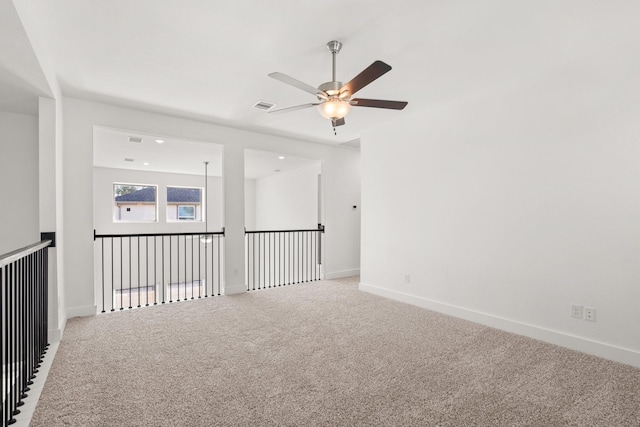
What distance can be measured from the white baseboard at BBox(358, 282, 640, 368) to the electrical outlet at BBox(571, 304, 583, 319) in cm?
19

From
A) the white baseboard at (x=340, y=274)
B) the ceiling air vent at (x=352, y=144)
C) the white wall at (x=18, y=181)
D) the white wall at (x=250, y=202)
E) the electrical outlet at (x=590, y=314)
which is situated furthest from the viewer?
the white wall at (x=250, y=202)

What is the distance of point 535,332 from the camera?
3061mm

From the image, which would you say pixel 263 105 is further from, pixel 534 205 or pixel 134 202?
pixel 134 202

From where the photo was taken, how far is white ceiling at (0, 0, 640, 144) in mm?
2145

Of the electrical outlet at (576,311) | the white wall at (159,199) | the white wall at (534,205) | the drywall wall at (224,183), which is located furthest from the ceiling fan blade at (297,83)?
the white wall at (159,199)

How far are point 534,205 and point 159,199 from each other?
895 cm

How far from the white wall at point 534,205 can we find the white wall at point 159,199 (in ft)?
19.4

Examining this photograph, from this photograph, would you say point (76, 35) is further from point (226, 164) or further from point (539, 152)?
point (539, 152)

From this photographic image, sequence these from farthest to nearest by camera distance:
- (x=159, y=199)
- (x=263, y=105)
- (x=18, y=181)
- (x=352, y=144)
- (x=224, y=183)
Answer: (x=159, y=199)
(x=352, y=144)
(x=224, y=183)
(x=263, y=105)
(x=18, y=181)

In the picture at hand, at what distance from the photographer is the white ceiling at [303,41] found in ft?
7.04

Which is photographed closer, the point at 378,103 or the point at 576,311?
the point at 378,103

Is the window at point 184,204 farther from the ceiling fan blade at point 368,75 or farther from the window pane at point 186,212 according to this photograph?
the ceiling fan blade at point 368,75

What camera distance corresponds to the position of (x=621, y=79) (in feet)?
8.48

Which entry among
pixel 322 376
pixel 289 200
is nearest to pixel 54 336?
pixel 322 376
